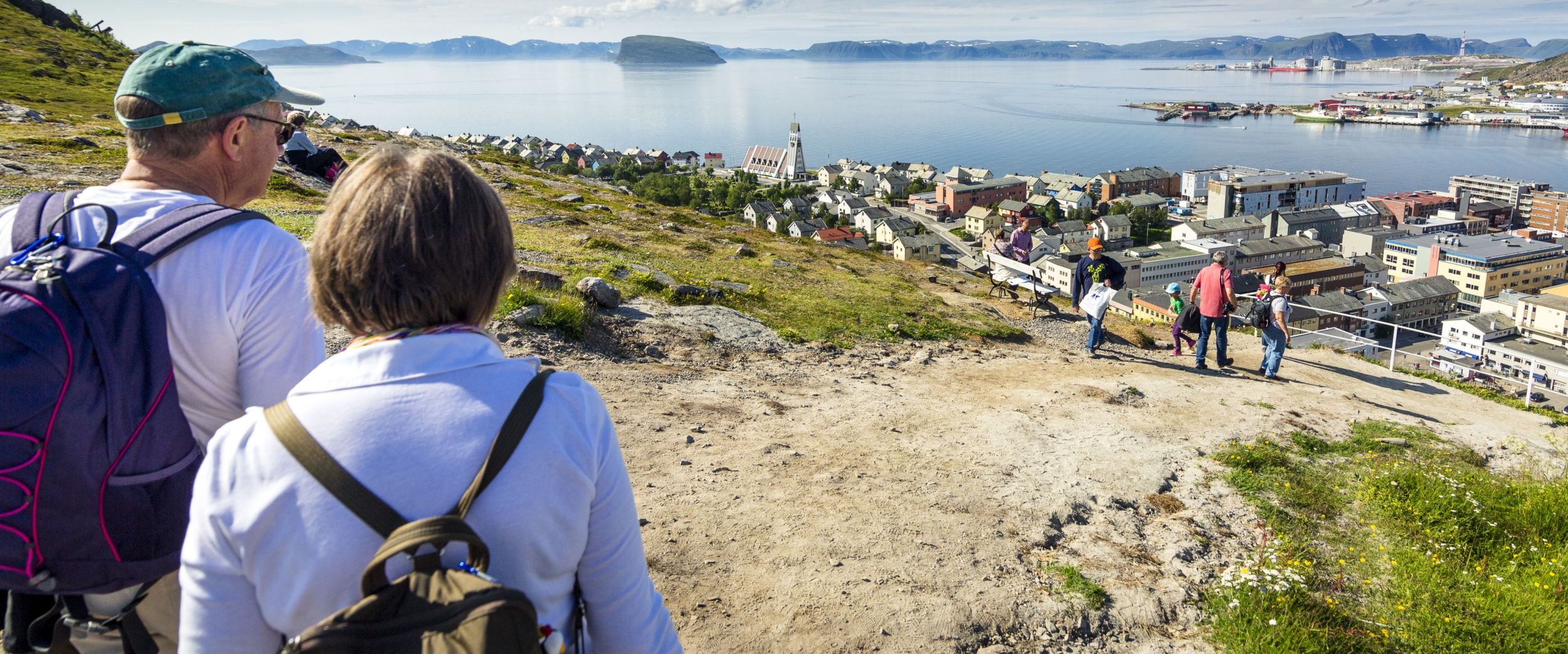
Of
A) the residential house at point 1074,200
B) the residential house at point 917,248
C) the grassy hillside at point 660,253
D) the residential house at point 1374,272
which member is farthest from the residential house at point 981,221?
the grassy hillside at point 660,253

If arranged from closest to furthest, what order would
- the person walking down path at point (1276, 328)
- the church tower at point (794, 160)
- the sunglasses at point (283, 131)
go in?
the sunglasses at point (283, 131) → the person walking down path at point (1276, 328) → the church tower at point (794, 160)

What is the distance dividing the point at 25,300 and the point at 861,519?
357 centimetres

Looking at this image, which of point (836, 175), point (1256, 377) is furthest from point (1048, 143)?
point (1256, 377)

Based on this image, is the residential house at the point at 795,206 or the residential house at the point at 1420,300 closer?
the residential house at the point at 1420,300

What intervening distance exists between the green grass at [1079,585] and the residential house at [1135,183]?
193 feet

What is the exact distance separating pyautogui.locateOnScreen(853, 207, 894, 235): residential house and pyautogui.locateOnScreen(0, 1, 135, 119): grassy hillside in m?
32.5

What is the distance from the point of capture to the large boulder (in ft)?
26.6

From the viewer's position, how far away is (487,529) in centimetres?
113

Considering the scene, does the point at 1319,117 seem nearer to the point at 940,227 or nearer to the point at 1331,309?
the point at 940,227

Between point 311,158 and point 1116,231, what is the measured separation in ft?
176

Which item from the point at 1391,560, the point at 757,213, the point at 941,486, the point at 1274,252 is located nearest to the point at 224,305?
the point at 941,486

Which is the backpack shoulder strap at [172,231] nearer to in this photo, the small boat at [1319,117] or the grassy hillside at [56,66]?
the grassy hillside at [56,66]

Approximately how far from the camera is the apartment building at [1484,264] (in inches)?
1438

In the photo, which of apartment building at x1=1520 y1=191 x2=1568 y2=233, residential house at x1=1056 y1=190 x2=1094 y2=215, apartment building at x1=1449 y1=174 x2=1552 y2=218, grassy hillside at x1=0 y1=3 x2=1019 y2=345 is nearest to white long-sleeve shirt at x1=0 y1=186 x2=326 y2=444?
grassy hillside at x1=0 y1=3 x2=1019 y2=345
